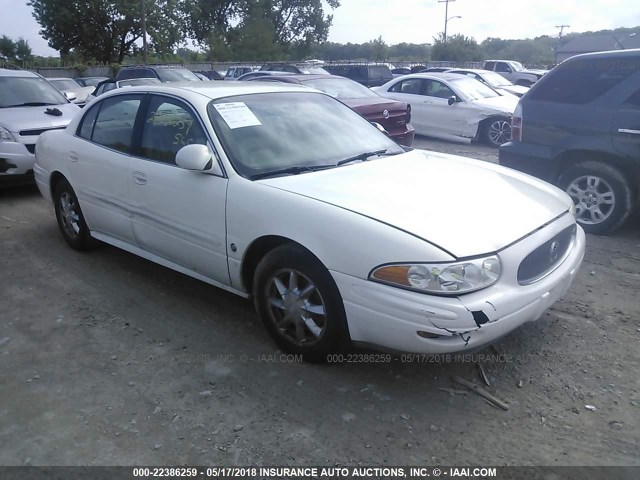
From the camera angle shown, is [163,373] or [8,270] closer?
[163,373]

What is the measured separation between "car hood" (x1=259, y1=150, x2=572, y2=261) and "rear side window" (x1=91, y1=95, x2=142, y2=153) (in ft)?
5.31

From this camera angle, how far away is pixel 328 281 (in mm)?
3062

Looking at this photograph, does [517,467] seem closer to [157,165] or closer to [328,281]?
[328,281]

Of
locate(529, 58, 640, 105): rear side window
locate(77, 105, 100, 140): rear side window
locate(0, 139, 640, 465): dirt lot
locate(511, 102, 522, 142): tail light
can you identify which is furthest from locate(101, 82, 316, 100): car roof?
locate(529, 58, 640, 105): rear side window

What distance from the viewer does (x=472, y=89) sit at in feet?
40.0

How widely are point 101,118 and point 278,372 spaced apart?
295 centimetres

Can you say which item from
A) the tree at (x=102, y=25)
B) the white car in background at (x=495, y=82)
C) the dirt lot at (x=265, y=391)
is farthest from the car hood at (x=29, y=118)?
the tree at (x=102, y=25)

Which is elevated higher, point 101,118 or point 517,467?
point 101,118

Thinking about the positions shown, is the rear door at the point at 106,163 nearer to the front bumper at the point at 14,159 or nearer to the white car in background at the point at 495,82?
the front bumper at the point at 14,159

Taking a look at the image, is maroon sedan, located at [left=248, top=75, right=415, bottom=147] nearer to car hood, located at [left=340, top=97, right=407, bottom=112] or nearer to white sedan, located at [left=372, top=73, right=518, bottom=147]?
car hood, located at [left=340, top=97, right=407, bottom=112]

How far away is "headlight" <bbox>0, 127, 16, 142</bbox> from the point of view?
7.29 meters

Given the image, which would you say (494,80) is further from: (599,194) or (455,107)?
(599,194)

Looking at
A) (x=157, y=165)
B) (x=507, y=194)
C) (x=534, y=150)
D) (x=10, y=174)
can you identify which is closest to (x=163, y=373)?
(x=157, y=165)

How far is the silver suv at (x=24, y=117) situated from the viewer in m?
7.26
